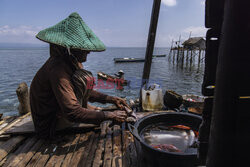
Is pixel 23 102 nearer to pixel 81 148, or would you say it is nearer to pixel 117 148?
pixel 81 148

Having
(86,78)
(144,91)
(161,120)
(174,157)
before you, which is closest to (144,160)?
(174,157)

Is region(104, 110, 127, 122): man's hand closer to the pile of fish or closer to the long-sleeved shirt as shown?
the long-sleeved shirt

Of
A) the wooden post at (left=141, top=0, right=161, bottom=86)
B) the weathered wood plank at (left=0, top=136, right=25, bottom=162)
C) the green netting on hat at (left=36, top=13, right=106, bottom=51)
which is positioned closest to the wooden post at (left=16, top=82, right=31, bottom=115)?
the weathered wood plank at (left=0, top=136, right=25, bottom=162)

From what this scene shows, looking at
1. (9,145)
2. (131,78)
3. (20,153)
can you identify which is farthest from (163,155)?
(131,78)

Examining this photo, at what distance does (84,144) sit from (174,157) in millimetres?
1748

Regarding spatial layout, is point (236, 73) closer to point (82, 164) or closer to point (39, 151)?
point (82, 164)

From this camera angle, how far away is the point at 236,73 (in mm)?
695

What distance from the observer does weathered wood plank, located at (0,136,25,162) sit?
8.97 feet

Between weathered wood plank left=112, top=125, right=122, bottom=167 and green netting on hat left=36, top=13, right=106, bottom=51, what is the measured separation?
1.82 meters

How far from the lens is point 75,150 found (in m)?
2.85

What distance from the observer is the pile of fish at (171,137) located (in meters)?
2.57

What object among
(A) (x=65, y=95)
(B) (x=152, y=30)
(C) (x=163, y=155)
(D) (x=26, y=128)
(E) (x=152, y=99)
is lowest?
(D) (x=26, y=128)

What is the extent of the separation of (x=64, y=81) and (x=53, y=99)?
21.2 inches

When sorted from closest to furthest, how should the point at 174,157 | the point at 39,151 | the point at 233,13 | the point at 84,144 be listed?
the point at 233,13, the point at 174,157, the point at 39,151, the point at 84,144
